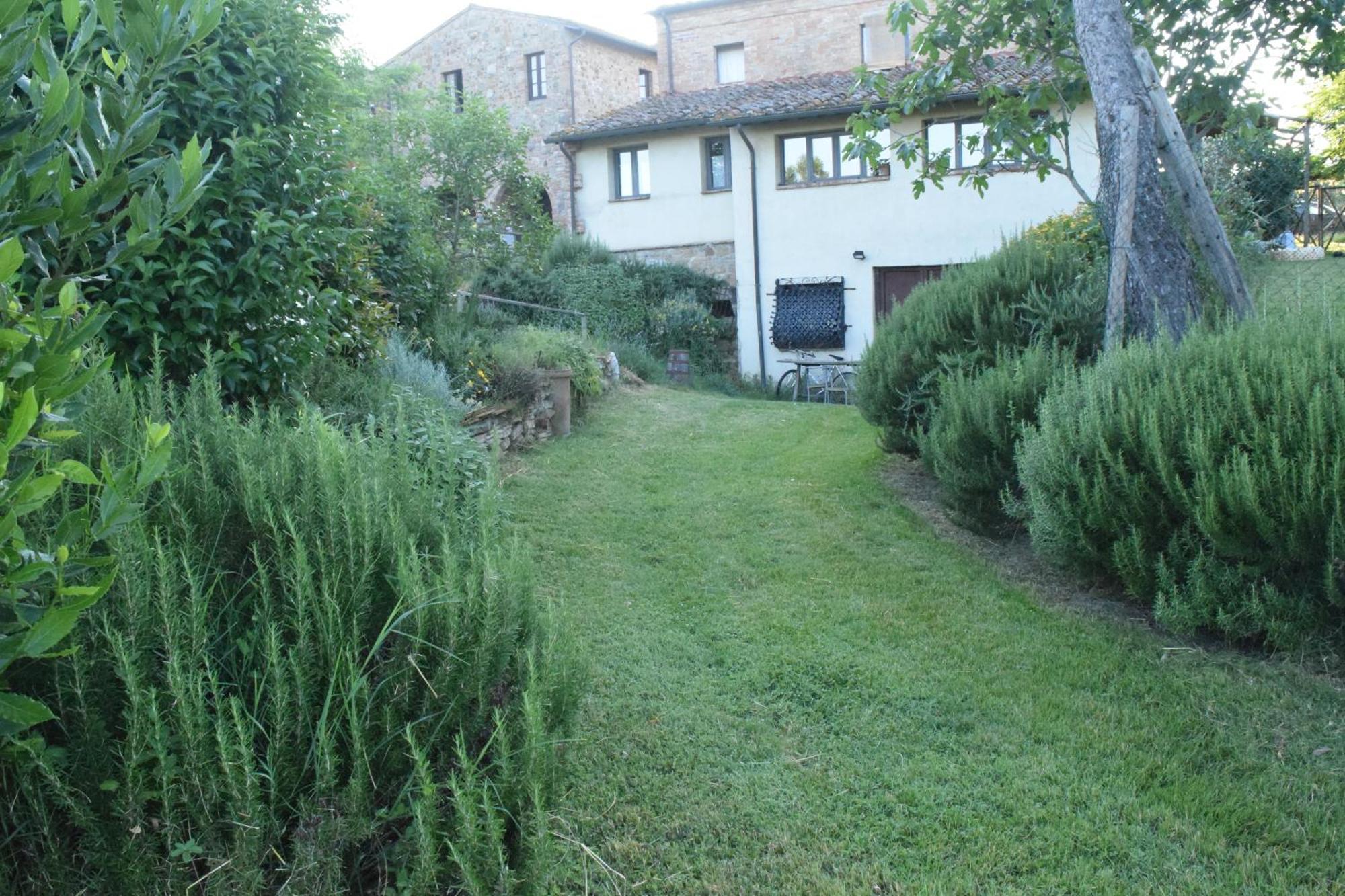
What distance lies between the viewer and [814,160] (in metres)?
19.1

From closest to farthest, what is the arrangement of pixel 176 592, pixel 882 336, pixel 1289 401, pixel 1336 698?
pixel 176 592 < pixel 1336 698 < pixel 1289 401 < pixel 882 336

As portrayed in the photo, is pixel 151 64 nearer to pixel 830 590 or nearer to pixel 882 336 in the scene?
pixel 830 590

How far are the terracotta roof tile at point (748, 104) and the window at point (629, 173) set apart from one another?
2.14 feet

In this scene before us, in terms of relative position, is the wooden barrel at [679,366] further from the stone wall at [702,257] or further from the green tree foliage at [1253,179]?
the green tree foliage at [1253,179]

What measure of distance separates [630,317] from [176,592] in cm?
1615

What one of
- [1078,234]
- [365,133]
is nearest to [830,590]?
[1078,234]

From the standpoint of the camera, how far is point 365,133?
18500 mm

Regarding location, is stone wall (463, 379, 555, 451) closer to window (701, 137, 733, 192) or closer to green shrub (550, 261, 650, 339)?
green shrub (550, 261, 650, 339)

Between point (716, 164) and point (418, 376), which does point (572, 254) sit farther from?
point (418, 376)

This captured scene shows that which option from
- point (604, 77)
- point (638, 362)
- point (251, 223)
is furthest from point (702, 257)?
point (251, 223)

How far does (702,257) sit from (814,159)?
2956 millimetres

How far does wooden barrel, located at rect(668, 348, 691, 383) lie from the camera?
18.0 meters

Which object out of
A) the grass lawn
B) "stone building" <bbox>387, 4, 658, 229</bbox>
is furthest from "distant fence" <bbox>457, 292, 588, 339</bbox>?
"stone building" <bbox>387, 4, 658, 229</bbox>

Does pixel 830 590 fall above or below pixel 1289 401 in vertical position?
below
